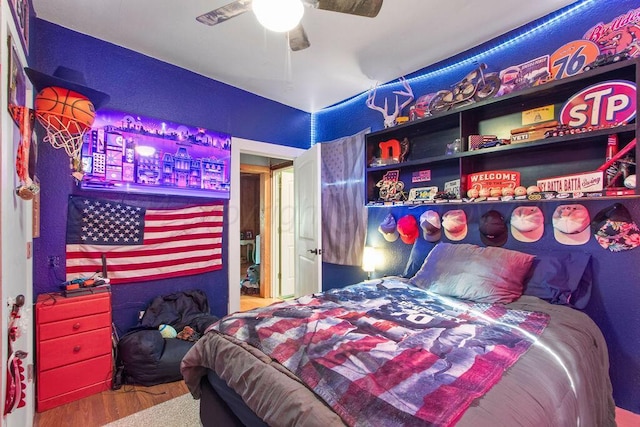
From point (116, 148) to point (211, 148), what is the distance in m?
0.81

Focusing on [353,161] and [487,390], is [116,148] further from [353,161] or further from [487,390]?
[487,390]

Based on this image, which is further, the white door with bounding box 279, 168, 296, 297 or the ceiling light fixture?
the white door with bounding box 279, 168, 296, 297

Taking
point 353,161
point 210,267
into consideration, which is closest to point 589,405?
point 353,161

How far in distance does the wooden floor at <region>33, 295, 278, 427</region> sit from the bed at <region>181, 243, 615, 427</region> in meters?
0.79

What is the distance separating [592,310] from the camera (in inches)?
74.5

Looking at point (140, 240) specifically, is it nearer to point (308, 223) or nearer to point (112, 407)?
point (112, 407)

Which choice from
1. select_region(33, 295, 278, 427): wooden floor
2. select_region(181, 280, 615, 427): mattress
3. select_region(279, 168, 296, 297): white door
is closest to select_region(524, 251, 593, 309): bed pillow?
select_region(181, 280, 615, 427): mattress

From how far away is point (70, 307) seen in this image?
2.04 metres

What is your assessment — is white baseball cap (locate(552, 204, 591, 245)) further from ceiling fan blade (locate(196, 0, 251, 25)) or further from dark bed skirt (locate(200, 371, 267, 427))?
ceiling fan blade (locate(196, 0, 251, 25))

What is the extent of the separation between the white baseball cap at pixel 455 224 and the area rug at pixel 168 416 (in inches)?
89.0

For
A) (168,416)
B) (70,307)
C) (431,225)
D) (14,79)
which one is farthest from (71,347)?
(431,225)

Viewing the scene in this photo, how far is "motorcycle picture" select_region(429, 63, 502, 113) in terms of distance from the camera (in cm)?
224

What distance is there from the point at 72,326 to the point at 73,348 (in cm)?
15

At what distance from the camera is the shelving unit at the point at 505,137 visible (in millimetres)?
1755
